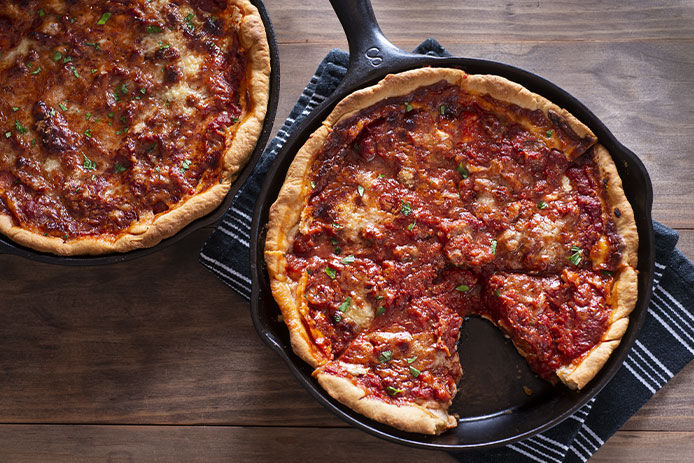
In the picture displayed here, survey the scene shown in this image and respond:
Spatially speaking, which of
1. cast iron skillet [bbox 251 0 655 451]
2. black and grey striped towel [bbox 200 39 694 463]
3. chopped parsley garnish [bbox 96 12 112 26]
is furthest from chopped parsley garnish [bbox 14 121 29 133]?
cast iron skillet [bbox 251 0 655 451]

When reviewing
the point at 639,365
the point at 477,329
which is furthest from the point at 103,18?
the point at 639,365

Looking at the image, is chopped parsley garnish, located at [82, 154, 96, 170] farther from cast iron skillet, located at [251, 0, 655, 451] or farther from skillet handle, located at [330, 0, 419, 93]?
skillet handle, located at [330, 0, 419, 93]

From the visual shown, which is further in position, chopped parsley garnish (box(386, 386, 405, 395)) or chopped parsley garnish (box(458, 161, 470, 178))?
chopped parsley garnish (box(458, 161, 470, 178))

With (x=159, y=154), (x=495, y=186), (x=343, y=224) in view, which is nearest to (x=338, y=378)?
(x=343, y=224)

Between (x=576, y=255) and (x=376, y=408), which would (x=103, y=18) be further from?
(x=576, y=255)

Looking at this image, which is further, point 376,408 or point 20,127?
point 20,127

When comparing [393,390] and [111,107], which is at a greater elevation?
[111,107]
